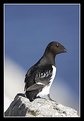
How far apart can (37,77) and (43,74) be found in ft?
0.50

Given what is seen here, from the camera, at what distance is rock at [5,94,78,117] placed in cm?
731

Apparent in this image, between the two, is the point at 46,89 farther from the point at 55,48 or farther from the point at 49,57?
the point at 55,48

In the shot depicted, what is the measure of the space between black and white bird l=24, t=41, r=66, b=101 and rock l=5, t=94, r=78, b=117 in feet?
0.37

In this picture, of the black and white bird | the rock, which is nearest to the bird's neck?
the black and white bird

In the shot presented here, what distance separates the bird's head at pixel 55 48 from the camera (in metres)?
7.86

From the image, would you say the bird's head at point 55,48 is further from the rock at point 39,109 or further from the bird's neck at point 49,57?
the rock at point 39,109

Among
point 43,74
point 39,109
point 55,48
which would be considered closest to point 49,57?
point 55,48

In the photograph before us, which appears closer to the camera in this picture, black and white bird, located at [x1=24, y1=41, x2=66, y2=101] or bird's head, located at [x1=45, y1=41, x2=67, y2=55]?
black and white bird, located at [x1=24, y1=41, x2=66, y2=101]

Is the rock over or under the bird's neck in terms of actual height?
under

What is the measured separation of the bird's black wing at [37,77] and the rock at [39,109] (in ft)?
0.79

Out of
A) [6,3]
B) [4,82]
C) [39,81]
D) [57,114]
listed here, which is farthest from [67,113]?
[6,3]

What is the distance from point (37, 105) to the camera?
743 centimetres

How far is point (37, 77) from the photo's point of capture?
7.57 meters

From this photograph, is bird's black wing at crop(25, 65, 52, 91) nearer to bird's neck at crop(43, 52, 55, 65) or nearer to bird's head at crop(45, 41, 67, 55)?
bird's neck at crop(43, 52, 55, 65)
